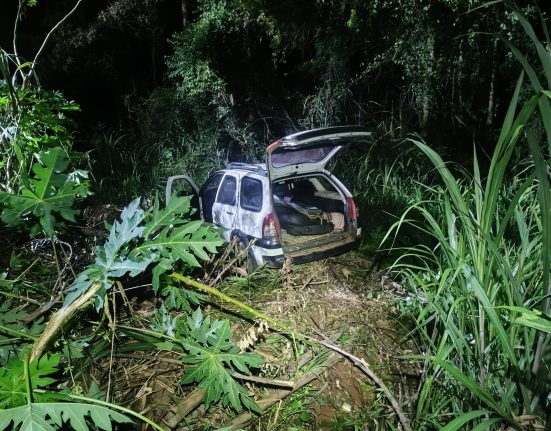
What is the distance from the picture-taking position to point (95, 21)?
1000 cm

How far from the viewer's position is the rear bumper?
13.8ft

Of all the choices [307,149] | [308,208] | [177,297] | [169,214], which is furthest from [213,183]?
[169,214]

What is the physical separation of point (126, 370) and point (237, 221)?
8.08 feet

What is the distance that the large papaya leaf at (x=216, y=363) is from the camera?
2.13 m

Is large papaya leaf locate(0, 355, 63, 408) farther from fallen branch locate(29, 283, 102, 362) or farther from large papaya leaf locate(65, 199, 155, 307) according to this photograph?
large papaya leaf locate(65, 199, 155, 307)

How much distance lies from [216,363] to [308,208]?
3.64 meters

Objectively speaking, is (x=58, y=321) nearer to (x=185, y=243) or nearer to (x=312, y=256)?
(x=185, y=243)

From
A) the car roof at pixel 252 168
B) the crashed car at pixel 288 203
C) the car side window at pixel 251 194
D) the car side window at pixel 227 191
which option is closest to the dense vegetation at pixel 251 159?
the crashed car at pixel 288 203

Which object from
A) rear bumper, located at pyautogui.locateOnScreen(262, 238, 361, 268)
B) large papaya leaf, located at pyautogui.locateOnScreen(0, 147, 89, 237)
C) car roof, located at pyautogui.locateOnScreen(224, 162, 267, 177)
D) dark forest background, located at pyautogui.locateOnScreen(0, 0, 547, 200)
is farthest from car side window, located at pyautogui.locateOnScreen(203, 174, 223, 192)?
large papaya leaf, located at pyautogui.locateOnScreen(0, 147, 89, 237)

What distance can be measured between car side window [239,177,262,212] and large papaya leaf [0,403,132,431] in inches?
A: 112

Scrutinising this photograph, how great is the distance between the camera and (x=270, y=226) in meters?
4.20

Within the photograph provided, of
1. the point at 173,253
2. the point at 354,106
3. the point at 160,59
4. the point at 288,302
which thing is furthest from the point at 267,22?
the point at 173,253

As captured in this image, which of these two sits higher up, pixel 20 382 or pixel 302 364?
pixel 20 382

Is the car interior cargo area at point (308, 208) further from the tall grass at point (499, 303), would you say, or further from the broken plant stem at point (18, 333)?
the broken plant stem at point (18, 333)
